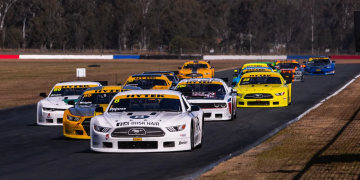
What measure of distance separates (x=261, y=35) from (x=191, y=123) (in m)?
115

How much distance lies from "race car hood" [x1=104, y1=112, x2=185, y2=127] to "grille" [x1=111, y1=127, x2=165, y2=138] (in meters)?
0.07

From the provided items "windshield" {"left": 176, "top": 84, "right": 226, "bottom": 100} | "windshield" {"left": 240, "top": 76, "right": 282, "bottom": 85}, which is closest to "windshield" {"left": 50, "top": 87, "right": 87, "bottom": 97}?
"windshield" {"left": 176, "top": 84, "right": 226, "bottom": 100}

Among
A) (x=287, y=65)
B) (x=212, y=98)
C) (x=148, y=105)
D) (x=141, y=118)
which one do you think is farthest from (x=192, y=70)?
(x=141, y=118)

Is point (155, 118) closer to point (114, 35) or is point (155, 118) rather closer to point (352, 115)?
point (352, 115)

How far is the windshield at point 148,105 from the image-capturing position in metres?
12.4

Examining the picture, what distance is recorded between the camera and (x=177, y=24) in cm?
12581

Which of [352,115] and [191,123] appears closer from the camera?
[191,123]

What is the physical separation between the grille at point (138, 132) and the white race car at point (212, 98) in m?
6.50

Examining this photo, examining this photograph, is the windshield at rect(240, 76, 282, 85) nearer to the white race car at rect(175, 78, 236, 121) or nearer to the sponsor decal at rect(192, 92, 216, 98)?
the white race car at rect(175, 78, 236, 121)

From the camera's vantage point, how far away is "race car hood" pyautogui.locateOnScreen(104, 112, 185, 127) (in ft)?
37.4

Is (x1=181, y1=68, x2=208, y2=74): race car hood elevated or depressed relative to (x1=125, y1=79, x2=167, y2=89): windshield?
elevated

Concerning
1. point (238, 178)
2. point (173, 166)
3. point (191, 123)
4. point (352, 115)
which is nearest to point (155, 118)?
point (191, 123)

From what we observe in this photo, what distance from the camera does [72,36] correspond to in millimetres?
118938

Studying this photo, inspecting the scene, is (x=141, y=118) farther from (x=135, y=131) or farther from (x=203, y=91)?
(x=203, y=91)
